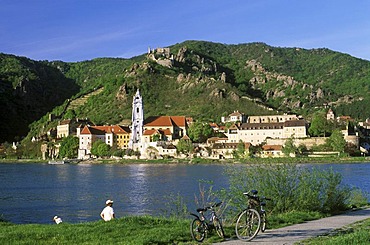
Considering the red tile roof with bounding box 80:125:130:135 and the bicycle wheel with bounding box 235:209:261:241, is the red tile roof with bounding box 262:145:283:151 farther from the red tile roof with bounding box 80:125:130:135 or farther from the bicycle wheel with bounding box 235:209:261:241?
the bicycle wheel with bounding box 235:209:261:241

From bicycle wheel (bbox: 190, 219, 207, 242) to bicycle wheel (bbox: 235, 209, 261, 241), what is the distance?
2.62 feet

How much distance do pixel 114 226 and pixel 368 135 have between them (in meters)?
111

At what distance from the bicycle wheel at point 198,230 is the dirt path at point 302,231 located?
570 millimetres

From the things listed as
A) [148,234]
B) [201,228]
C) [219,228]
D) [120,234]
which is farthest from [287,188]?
[120,234]

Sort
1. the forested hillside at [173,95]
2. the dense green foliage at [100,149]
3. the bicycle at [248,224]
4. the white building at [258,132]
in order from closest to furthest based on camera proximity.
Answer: the bicycle at [248,224]
the white building at [258,132]
the dense green foliage at [100,149]
the forested hillside at [173,95]

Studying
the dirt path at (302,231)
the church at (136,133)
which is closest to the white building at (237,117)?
the church at (136,133)

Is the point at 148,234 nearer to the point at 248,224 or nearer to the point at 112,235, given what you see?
the point at 112,235

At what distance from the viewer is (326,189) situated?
16.9m

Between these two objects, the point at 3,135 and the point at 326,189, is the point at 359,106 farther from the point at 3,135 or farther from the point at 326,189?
the point at 326,189

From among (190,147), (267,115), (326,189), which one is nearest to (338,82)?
(267,115)

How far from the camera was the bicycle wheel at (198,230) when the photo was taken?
11062 millimetres

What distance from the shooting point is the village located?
99.7 metres

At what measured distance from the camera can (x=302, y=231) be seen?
1206cm

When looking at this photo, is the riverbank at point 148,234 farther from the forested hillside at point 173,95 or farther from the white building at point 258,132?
the forested hillside at point 173,95
